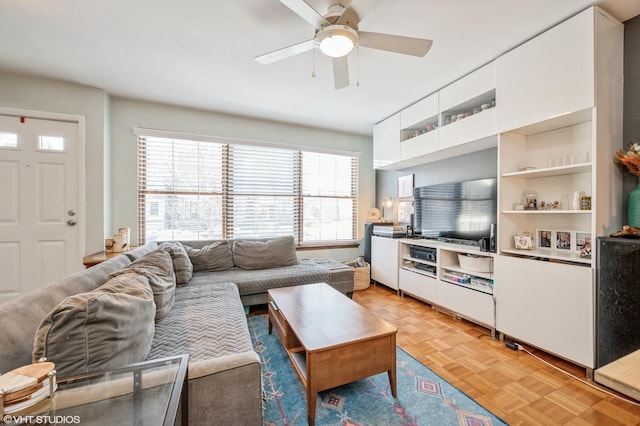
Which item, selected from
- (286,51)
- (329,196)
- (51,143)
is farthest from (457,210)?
(51,143)

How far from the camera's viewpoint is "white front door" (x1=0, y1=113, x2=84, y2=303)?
2.66 metres

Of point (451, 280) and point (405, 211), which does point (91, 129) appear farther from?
point (451, 280)

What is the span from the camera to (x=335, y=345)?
138cm

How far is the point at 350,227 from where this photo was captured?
4.56 meters

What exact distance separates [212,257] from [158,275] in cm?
127

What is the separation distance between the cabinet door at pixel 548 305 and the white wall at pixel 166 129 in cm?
251

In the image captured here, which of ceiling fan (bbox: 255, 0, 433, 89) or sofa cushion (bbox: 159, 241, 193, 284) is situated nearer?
ceiling fan (bbox: 255, 0, 433, 89)

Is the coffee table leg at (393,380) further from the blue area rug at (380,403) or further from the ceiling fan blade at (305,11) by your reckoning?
the ceiling fan blade at (305,11)

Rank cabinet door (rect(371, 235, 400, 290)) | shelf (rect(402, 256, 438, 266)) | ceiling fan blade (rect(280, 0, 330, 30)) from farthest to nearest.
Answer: cabinet door (rect(371, 235, 400, 290)), shelf (rect(402, 256, 438, 266)), ceiling fan blade (rect(280, 0, 330, 30))

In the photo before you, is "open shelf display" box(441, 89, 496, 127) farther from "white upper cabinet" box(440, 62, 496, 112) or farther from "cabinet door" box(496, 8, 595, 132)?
"cabinet door" box(496, 8, 595, 132)

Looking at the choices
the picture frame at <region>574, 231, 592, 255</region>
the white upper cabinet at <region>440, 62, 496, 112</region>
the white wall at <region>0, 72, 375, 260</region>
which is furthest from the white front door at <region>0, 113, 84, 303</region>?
the picture frame at <region>574, 231, 592, 255</region>

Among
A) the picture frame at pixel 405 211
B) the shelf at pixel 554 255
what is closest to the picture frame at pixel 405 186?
the picture frame at pixel 405 211

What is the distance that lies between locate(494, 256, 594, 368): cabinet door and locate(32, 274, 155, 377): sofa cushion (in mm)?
2659

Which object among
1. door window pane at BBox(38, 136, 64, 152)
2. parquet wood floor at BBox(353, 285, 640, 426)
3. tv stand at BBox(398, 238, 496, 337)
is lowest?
parquet wood floor at BBox(353, 285, 640, 426)
